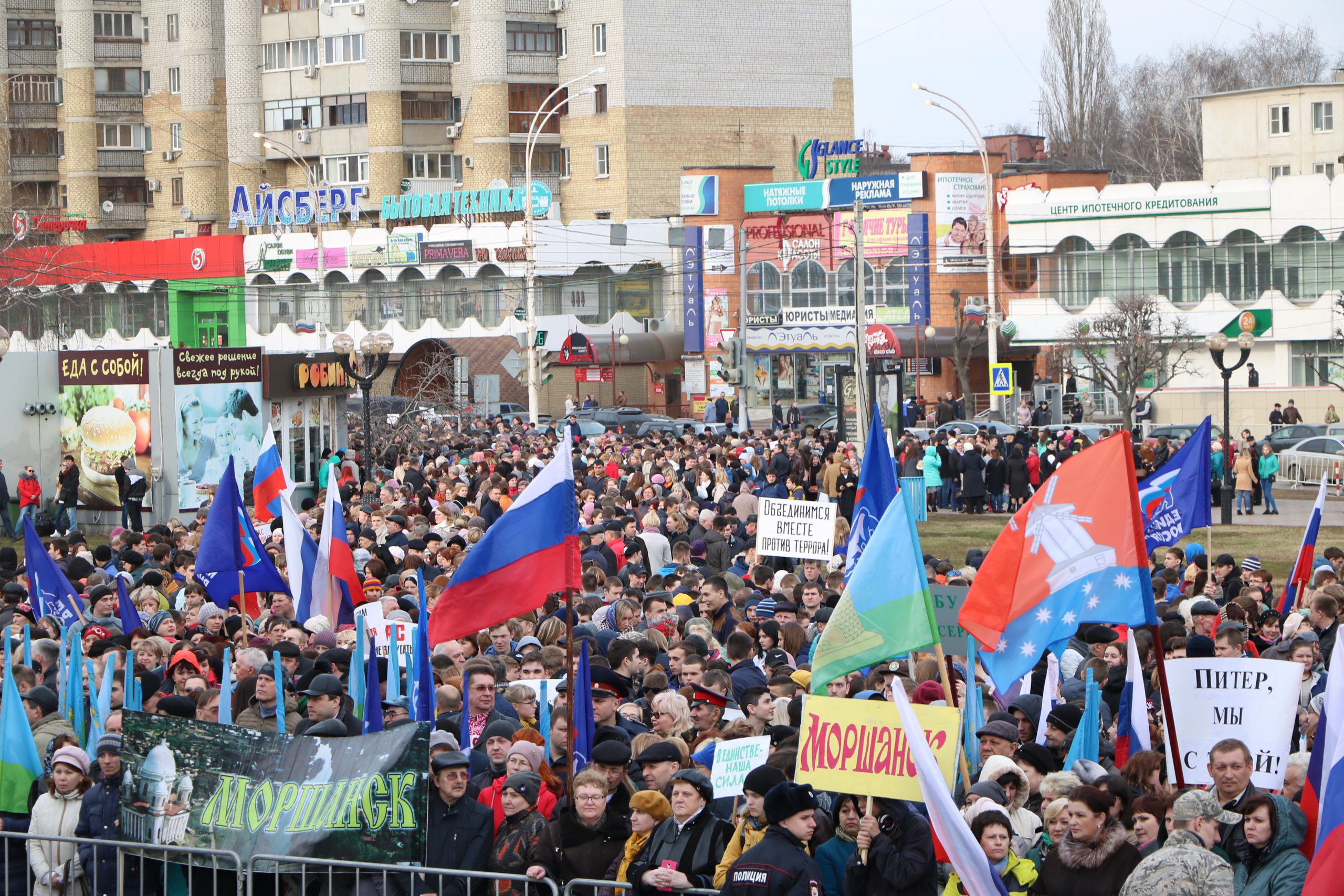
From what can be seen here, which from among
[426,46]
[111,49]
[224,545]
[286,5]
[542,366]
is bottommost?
[224,545]

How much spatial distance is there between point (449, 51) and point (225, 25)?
35.6ft

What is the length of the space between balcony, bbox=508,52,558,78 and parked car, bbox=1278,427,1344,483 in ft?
143

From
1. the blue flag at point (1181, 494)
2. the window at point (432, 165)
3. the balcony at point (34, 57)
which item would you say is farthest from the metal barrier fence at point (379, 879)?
the balcony at point (34, 57)

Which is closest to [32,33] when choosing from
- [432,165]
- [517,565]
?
[432,165]

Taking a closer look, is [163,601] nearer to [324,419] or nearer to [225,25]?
[324,419]

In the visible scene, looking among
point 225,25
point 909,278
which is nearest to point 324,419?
point 909,278

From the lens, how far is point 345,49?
73.2 meters

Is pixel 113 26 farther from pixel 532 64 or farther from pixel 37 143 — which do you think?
pixel 532 64

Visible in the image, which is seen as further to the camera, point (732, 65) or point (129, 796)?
point (732, 65)

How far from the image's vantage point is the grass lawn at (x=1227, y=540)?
23.7 meters

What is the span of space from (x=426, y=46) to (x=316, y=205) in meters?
22.6

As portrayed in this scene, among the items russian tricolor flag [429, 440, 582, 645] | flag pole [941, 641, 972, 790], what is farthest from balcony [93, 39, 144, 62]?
flag pole [941, 641, 972, 790]

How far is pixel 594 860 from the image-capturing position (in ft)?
24.5

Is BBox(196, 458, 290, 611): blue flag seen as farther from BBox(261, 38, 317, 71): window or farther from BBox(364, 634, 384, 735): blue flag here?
BBox(261, 38, 317, 71): window
